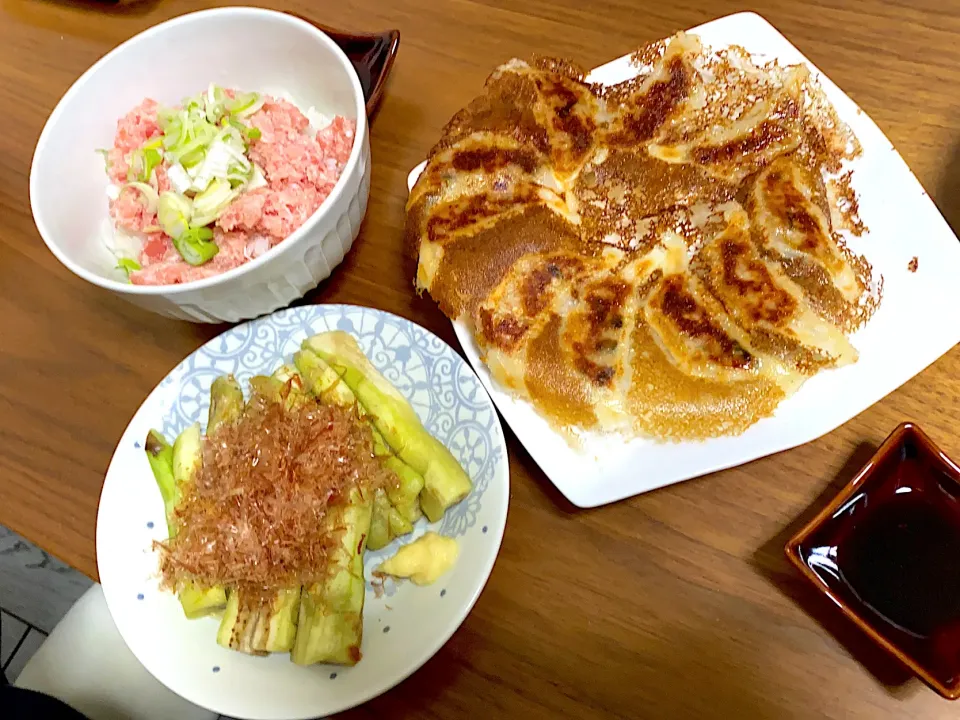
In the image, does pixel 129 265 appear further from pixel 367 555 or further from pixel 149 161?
pixel 367 555

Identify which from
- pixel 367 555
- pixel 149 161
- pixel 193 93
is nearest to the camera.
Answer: pixel 367 555

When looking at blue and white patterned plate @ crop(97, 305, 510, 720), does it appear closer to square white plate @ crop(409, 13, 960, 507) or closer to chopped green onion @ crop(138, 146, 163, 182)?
square white plate @ crop(409, 13, 960, 507)

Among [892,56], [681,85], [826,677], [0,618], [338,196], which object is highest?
[892,56]

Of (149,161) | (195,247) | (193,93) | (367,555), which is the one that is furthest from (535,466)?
(193,93)

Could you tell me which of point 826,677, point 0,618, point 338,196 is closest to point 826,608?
point 826,677

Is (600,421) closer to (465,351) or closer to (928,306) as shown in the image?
(465,351)

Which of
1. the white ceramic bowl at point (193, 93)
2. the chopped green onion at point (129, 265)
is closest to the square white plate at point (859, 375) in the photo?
the white ceramic bowl at point (193, 93)
